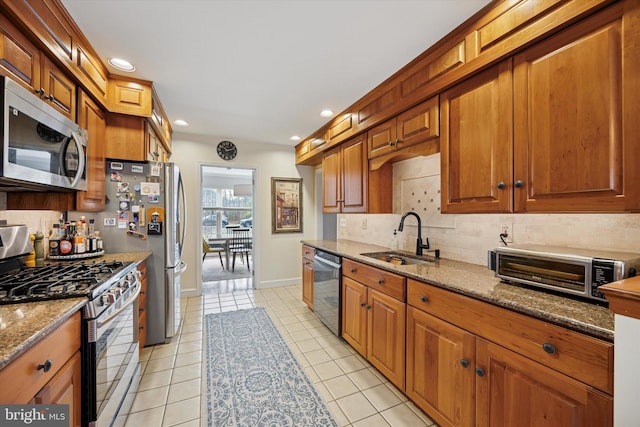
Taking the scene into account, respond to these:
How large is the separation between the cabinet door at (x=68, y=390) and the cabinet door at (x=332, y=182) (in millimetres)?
2561

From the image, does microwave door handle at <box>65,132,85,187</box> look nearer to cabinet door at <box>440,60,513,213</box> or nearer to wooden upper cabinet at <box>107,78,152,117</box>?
wooden upper cabinet at <box>107,78,152,117</box>

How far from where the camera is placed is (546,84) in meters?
1.28

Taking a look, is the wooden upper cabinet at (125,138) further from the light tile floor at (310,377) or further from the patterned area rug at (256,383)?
the patterned area rug at (256,383)

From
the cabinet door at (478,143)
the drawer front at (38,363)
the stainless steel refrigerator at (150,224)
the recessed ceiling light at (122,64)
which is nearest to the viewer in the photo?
the drawer front at (38,363)

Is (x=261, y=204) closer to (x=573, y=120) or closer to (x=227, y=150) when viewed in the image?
(x=227, y=150)

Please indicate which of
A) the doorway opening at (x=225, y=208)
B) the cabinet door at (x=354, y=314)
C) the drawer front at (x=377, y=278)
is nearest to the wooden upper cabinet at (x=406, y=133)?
the drawer front at (x=377, y=278)

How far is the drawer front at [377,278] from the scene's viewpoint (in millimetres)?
1800

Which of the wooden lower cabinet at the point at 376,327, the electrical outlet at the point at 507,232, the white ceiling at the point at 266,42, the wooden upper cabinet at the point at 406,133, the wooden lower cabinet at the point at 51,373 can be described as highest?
the white ceiling at the point at 266,42

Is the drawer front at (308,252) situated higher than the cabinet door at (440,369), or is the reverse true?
the drawer front at (308,252)

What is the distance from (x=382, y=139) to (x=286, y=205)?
2541 mm

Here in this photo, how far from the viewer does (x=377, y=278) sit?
2.02m

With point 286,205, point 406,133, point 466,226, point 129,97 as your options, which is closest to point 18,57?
point 129,97

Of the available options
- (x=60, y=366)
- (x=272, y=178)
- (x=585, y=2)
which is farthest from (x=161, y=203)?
(x=585, y=2)

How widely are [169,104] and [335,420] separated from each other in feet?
10.8
